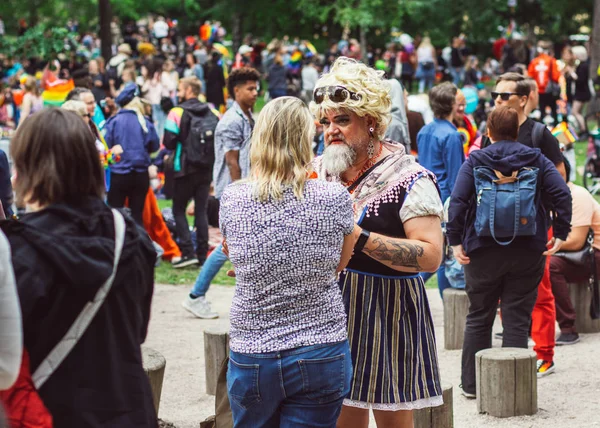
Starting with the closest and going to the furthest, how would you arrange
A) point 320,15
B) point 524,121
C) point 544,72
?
point 524,121 → point 544,72 → point 320,15

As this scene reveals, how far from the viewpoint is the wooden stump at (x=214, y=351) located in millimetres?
6059

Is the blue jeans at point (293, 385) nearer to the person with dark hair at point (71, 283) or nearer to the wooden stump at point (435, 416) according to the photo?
the person with dark hair at point (71, 283)

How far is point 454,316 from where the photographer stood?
23.6 ft

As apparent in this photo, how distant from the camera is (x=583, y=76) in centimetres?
2080

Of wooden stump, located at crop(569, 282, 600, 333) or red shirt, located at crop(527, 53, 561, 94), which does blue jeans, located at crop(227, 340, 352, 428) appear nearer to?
wooden stump, located at crop(569, 282, 600, 333)

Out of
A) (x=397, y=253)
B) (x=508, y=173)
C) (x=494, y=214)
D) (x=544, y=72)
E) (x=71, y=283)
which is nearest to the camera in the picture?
(x=71, y=283)

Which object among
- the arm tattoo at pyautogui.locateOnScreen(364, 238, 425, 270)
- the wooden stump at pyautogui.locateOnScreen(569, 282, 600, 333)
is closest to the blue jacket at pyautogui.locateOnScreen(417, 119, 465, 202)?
the wooden stump at pyautogui.locateOnScreen(569, 282, 600, 333)

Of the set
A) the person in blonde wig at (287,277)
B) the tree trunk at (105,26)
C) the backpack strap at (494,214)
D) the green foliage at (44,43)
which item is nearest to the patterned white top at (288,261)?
the person in blonde wig at (287,277)

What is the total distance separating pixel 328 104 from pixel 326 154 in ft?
0.68

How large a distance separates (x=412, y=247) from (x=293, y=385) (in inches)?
31.5

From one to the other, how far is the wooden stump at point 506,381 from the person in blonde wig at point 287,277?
8.12 feet

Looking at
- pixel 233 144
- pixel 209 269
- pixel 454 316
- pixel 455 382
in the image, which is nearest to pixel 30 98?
pixel 233 144

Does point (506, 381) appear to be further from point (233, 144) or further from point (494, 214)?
point (233, 144)

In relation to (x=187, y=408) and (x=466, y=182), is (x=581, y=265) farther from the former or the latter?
(x=187, y=408)
